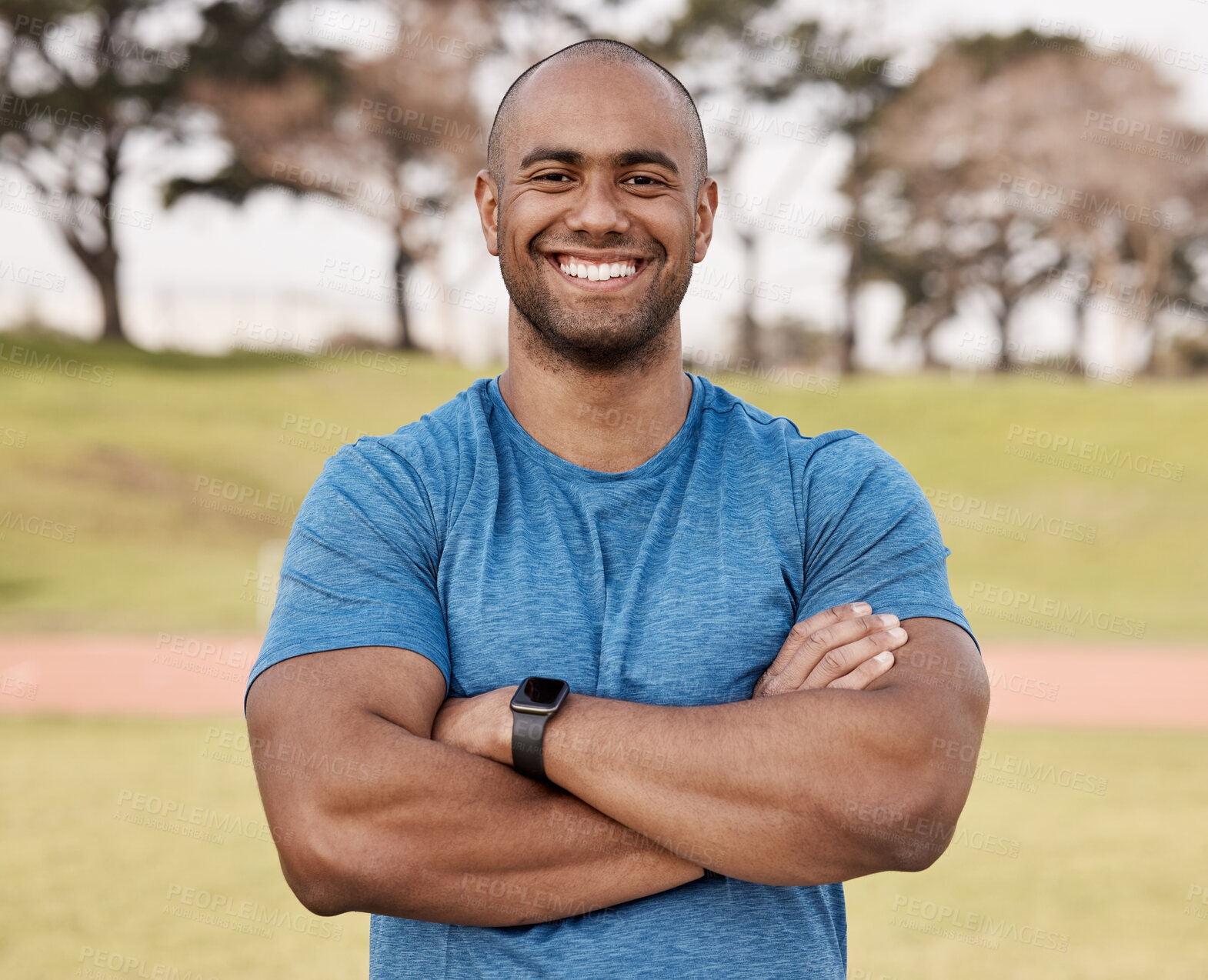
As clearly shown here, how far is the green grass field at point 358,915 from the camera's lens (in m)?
5.68

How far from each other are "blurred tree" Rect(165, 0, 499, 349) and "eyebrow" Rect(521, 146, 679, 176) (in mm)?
29377

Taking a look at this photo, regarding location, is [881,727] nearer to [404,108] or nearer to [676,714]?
[676,714]

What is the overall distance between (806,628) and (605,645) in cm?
38

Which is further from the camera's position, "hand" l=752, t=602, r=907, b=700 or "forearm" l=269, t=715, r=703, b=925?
"hand" l=752, t=602, r=907, b=700

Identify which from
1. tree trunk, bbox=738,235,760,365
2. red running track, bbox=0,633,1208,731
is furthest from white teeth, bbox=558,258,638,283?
tree trunk, bbox=738,235,760,365

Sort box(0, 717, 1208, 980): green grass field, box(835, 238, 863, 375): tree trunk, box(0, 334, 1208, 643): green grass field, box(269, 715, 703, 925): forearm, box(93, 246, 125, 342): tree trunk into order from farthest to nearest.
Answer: box(835, 238, 863, 375): tree trunk, box(93, 246, 125, 342): tree trunk, box(0, 334, 1208, 643): green grass field, box(0, 717, 1208, 980): green grass field, box(269, 715, 703, 925): forearm

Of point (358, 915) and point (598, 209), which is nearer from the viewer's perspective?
point (598, 209)

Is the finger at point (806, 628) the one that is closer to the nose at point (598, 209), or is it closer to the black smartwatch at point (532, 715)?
the black smartwatch at point (532, 715)

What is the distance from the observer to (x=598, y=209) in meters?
2.39

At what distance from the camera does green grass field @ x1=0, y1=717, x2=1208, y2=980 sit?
5676mm

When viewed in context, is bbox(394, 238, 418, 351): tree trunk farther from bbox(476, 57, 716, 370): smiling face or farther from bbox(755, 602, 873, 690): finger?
bbox(755, 602, 873, 690): finger

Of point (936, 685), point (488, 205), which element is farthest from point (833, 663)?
point (488, 205)

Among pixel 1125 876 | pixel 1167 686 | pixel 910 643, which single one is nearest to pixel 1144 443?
pixel 1167 686

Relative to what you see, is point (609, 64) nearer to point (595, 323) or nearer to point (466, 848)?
point (595, 323)
